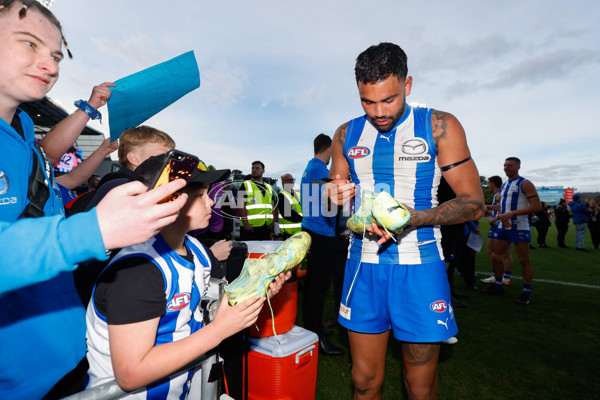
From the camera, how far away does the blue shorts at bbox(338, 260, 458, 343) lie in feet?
6.61

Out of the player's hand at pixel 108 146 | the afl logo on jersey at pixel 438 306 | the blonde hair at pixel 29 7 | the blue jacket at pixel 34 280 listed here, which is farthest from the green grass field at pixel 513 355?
the blonde hair at pixel 29 7

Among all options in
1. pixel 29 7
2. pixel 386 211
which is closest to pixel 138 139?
pixel 29 7

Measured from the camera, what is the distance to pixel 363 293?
7.21 ft

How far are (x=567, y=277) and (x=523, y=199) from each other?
3748 mm

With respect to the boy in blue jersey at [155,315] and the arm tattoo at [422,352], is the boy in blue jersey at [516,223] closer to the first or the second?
the arm tattoo at [422,352]

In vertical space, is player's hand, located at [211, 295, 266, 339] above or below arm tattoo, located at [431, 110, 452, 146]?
below

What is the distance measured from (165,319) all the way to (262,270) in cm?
51

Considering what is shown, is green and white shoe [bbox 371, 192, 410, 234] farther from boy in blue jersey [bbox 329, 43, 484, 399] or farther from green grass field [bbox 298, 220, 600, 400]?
green grass field [bbox 298, 220, 600, 400]

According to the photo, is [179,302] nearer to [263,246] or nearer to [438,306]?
[263,246]

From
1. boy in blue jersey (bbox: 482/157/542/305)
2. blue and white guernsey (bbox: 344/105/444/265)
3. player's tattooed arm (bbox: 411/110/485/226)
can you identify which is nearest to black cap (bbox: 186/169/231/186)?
blue and white guernsey (bbox: 344/105/444/265)

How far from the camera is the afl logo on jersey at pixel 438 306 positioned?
202 cm

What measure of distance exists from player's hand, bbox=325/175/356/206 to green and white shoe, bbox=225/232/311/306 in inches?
16.4

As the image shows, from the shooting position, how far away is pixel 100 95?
1.91 m

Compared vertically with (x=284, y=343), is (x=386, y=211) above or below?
above
